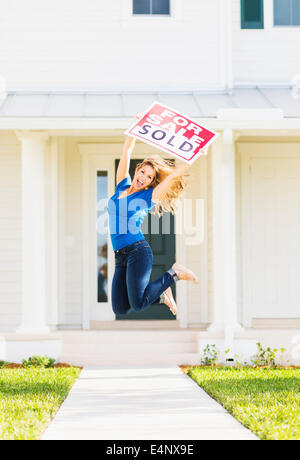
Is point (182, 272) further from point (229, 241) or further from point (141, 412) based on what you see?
point (229, 241)

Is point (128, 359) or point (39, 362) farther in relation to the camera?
point (128, 359)

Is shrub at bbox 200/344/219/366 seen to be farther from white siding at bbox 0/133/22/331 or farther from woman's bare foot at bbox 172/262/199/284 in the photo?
woman's bare foot at bbox 172/262/199/284

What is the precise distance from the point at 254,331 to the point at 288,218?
6.39 ft

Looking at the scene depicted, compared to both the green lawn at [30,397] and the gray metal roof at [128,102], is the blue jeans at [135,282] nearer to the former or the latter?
the green lawn at [30,397]

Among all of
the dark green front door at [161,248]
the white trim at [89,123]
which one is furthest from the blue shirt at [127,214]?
the dark green front door at [161,248]

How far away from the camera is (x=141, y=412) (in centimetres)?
652

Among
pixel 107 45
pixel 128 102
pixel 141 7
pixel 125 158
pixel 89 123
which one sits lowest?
pixel 125 158

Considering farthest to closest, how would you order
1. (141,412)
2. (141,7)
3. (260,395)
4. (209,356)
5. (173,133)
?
(141,7)
(209,356)
(260,395)
(141,412)
(173,133)

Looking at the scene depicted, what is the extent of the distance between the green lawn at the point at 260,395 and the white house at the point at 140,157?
1222 millimetres

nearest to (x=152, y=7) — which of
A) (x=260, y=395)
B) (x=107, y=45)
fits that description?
(x=107, y=45)

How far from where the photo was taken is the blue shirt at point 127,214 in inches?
205

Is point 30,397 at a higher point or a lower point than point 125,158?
lower

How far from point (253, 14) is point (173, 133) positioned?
298 inches

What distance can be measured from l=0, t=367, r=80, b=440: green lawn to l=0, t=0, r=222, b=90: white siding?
410 cm
